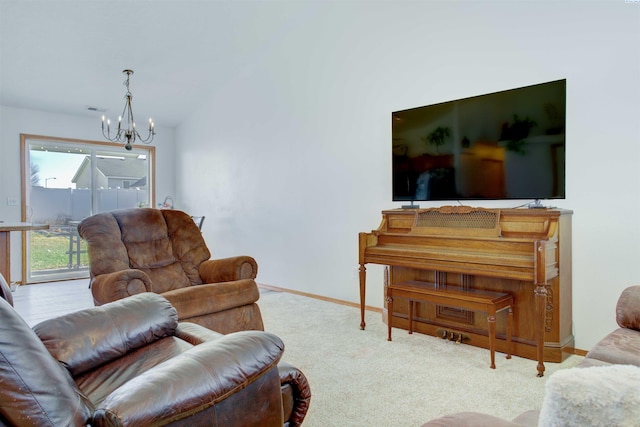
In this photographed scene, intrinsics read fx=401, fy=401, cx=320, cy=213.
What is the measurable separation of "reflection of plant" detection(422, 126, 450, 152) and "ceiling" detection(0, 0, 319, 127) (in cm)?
228

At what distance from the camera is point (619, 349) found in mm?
1688

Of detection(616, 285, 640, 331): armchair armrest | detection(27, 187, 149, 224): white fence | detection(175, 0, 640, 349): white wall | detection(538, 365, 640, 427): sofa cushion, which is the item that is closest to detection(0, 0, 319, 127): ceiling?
detection(175, 0, 640, 349): white wall

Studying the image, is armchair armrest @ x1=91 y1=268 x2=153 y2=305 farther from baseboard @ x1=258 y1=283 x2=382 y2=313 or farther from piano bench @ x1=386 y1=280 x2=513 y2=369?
baseboard @ x1=258 y1=283 x2=382 y2=313

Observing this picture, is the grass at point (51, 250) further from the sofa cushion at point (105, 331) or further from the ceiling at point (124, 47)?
the sofa cushion at point (105, 331)

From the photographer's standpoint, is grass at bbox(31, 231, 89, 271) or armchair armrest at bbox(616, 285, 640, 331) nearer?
armchair armrest at bbox(616, 285, 640, 331)

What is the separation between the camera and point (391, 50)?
3.96 m

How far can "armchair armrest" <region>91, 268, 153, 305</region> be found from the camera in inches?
98.1

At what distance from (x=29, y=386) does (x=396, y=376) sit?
2.09m

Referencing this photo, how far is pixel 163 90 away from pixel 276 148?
2024mm

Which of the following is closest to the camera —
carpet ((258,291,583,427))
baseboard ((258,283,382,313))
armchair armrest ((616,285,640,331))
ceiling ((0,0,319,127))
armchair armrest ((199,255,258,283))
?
armchair armrest ((616,285,640,331))

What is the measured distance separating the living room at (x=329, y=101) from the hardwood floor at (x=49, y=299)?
629 mm

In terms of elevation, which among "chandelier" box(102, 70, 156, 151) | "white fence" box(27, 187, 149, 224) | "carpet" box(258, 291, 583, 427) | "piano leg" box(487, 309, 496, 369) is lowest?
"carpet" box(258, 291, 583, 427)

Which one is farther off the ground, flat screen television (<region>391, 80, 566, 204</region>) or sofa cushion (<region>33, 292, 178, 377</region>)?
flat screen television (<region>391, 80, 566, 204</region>)

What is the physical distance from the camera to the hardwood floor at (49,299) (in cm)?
423
